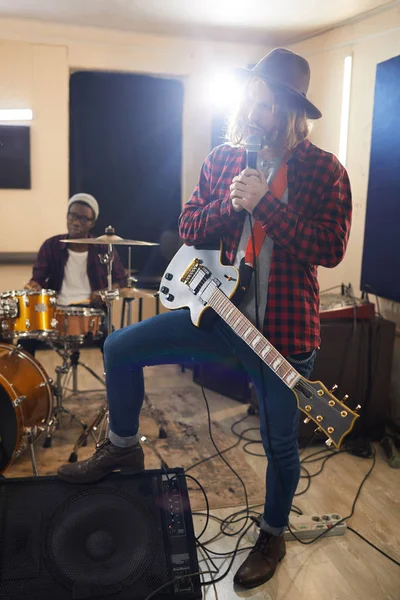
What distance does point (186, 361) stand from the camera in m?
1.83

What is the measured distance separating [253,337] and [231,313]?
4.0 inches

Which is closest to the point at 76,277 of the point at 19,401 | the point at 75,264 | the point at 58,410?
the point at 75,264

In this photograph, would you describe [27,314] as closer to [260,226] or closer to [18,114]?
[260,226]

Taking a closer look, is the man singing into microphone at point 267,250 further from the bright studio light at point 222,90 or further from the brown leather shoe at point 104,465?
the bright studio light at point 222,90

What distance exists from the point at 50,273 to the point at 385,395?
2.15 m

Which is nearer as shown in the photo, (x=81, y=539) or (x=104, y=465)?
(x=81, y=539)

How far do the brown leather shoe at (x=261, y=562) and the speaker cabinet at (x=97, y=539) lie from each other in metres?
0.39

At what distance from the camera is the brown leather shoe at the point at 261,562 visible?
6.15 ft

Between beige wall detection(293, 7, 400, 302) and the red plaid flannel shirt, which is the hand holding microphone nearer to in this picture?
the red plaid flannel shirt

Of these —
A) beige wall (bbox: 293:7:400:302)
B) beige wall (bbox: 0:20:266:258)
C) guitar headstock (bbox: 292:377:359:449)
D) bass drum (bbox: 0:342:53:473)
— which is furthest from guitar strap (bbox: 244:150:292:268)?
beige wall (bbox: 0:20:266:258)

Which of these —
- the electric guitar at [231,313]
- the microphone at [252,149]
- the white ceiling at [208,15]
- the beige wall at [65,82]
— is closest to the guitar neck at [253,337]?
the electric guitar at [231,313]

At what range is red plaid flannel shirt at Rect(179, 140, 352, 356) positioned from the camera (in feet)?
5.28

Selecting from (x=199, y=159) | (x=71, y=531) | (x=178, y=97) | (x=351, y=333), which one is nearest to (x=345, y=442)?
(x=351, y=333)

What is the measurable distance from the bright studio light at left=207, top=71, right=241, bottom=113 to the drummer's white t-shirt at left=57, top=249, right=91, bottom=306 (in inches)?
71.6
